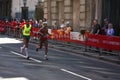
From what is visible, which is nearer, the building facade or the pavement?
the pavement

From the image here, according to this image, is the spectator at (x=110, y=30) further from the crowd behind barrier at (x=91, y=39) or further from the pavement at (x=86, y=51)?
the pavement at (x=86, y=51)

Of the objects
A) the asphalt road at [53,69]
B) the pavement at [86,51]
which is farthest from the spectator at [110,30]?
the asphalt road at [53,69]

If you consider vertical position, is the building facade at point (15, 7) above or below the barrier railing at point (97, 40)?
above

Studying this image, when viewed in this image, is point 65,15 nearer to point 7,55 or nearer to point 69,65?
point 7,55

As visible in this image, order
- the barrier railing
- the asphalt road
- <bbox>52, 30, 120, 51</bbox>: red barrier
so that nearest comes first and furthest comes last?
1. the asphalt road
2. <bbox>52, 30, 120, 51</bbox>: red barrier
3. the barrier railing

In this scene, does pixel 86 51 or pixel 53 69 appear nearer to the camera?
pixel 53 69

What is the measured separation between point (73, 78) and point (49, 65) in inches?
149

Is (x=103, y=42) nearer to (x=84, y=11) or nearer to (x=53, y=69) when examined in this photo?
(x=53, y=69)

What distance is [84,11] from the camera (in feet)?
110

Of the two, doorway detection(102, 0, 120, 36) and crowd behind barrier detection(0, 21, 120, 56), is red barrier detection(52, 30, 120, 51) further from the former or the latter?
doorway detection(102, 0, 120, 36)

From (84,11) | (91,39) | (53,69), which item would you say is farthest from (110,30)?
(84,11)

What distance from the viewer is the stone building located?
30628 millimetres

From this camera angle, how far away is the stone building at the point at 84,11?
30628 mm

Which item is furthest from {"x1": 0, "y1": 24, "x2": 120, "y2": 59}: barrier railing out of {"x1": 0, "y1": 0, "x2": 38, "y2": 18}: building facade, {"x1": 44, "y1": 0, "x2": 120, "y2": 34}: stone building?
{"x1": 0, "y1": 0, "x2": 38, "y2": 18}: building facade
